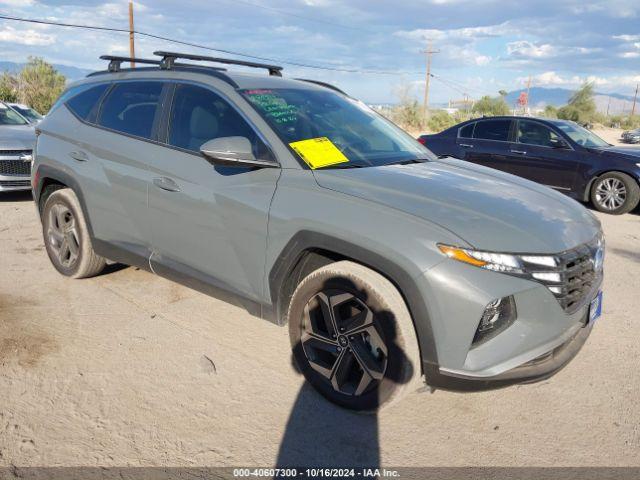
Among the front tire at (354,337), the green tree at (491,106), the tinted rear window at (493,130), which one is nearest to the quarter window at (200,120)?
the front tire at (354,337)

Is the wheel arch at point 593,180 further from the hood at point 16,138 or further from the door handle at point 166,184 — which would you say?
the hood at point 16,138

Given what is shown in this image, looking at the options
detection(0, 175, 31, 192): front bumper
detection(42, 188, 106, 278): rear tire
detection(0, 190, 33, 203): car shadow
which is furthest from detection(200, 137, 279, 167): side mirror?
detection(0, 190, 33, 203): car shadow

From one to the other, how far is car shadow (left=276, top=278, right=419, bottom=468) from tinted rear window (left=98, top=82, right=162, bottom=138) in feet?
6.49

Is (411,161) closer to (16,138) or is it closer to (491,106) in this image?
(16,138)

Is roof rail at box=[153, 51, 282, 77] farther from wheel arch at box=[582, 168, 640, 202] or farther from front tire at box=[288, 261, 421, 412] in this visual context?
wheel arch at box=[582, 168, 640, 202]

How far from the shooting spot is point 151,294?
431 cm

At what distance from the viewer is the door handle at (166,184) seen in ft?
11.0

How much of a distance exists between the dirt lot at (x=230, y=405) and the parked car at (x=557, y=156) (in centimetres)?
516

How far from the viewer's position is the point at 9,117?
9.51m

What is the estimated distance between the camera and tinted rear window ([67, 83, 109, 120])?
425 cm

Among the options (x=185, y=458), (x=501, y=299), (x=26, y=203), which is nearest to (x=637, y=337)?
(x=501, y=299)

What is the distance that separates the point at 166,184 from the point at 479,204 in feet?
6.37

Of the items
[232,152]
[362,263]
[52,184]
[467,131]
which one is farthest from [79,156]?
[467,131]

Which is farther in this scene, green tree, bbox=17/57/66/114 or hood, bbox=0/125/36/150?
green tree, bbox=17/57/66/114
